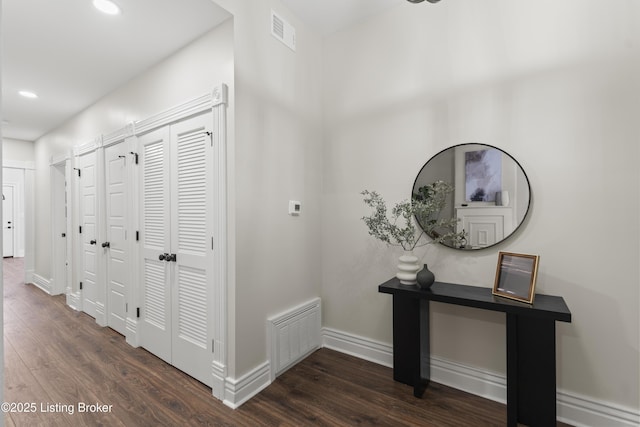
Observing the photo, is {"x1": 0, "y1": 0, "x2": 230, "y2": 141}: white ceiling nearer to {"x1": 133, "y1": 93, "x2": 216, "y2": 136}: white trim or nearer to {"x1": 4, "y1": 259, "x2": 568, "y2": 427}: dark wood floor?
{"x1": 133, "y1": 93, "x2": 216, "y2": 136}: white trim

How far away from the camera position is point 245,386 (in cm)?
223

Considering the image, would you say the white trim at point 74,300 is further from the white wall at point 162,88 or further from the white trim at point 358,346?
the white trim at point 358,346

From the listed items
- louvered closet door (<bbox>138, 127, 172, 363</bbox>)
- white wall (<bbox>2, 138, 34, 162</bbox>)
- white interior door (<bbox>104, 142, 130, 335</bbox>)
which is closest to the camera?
louvered closet door (<bbox>138, 127, 172, 363</bbox>)

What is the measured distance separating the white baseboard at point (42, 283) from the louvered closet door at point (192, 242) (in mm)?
4017

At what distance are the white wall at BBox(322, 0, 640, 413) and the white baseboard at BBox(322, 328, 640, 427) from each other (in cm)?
6

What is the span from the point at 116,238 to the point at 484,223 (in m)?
3.50

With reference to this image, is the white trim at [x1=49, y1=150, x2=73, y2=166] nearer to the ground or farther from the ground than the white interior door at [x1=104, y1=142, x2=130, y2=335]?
farther from the ground

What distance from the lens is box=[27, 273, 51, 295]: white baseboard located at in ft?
16.9

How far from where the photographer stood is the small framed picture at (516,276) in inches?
75.2

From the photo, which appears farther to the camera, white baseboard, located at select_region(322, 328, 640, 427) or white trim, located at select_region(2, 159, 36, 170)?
white trim, located at select_region(2, 159, 36, 170)

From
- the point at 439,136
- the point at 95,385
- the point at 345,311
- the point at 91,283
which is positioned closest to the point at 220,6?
the point at 439,136

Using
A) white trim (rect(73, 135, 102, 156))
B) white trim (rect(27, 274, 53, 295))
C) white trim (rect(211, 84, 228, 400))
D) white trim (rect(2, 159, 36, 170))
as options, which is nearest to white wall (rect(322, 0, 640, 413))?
white trim (rect(211, 84, 228, 400))

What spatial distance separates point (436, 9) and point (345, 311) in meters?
2.62

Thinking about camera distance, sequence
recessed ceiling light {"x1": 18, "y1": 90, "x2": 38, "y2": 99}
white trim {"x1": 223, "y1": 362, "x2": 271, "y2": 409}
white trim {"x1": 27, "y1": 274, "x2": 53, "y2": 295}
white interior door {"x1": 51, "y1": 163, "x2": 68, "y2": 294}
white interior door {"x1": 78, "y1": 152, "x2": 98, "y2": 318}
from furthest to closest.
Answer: white trim {"x1": 27, "y1": 274, "x2": 53, "y2": 295}
white interior door {"x1": 51, "y1": 163, "x2": 68, "y2": 294}
white interior door {"x1": 78, "y1": 152, "x2": 98, "y2": 318}
recessed ceiling light {"x1": 18, "y1": 90, "x2": 38, "y2": 99}
white trim {"x1": 223, "y1": 362, "x2": 271, "y2": 409}
